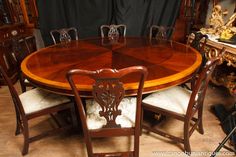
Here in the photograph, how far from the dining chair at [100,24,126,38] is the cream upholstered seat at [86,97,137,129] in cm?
131

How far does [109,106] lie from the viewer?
115 centimetres

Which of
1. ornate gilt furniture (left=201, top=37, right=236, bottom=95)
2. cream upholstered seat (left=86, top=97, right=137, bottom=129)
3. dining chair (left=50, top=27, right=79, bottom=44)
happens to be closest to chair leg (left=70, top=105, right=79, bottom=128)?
cream upholstered seat (left=86, top=97, right=137, bottom=129)

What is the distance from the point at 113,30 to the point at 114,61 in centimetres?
106

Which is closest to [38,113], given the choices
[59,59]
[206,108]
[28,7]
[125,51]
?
[59,59]

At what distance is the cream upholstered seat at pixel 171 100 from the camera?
1.46 metres

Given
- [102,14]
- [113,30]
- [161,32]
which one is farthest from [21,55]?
[161,32]

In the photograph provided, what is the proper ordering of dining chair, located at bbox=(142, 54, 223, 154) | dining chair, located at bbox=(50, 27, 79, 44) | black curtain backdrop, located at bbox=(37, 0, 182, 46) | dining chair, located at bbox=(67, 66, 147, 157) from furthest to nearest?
1. black curtain backdrop, located at bbox=(37, 0, 182, 46)
2. dining chair, located at bbox=(50, 27, 79, 44)
3. dining chair, located at bbox=(142, 54, 223, 154)
4. dining chair, located at bbox=(67, 66, 147, 157)

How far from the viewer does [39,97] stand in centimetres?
162

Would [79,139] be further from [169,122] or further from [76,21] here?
[76,21]

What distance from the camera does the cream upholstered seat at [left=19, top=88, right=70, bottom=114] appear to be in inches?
59.5

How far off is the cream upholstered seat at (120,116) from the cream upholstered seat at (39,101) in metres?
0.28

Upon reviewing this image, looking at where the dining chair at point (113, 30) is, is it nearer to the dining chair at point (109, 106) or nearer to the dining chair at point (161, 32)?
the dining chair at point (161, 32)

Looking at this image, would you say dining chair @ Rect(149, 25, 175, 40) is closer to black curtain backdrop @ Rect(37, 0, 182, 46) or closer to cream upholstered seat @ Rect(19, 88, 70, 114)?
black curtain backdrop @ Rect(37, 0, 182, 46)

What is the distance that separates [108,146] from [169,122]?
28.6 inches
